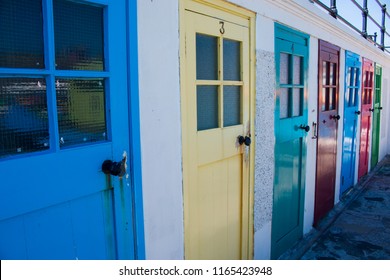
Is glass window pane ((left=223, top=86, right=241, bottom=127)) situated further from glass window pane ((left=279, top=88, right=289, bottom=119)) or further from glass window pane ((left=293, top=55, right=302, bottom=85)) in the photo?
glass window pane ((left=293, top=55, right=302, bottom=85))

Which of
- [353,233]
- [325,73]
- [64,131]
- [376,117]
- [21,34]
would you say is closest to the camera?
[21,34]

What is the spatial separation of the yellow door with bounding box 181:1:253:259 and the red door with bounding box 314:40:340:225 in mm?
2004

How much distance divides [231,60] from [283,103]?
1168 millimetres

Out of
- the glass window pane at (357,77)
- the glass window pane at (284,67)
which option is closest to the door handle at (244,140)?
the glass window pane at (284,67)

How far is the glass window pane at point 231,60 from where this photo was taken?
2.56 metres

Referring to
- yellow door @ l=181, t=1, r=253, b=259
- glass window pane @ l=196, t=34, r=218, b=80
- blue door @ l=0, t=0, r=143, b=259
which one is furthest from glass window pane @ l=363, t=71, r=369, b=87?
blue door @ l=0, t=0, r=143, b=259

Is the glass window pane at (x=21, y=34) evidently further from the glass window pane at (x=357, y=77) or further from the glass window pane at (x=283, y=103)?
the glass window pane at (x=357, y=77)

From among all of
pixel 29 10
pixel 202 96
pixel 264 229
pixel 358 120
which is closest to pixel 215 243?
pixel 264 229

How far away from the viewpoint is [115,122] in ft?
5.40

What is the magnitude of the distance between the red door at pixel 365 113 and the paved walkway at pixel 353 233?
3.36ft

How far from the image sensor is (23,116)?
1332 mm

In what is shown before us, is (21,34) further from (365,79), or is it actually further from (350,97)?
(365,79)

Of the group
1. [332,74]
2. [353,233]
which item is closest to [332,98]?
[332,74]

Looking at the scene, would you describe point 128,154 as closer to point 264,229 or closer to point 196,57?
point 196,57
